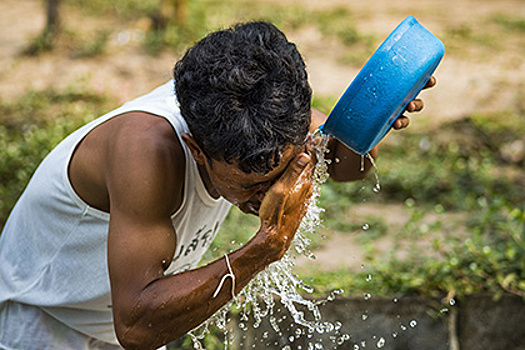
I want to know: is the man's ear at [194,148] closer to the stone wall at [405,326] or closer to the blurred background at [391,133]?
the blurred background at [391,133]

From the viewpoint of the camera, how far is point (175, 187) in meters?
2.01

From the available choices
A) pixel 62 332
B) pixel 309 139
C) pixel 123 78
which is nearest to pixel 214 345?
pixel 62 332

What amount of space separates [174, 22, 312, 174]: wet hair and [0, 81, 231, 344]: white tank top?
0.72ft

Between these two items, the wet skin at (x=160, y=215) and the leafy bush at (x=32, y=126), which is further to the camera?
the leafy bush at (x=32, y=126)

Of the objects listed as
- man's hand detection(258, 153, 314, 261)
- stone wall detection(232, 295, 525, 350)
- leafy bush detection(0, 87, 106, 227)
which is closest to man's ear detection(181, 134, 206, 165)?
man's hand detection(258, 153, 314, 261)

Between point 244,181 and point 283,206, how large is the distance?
0.13 m

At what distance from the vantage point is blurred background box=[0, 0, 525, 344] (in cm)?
390

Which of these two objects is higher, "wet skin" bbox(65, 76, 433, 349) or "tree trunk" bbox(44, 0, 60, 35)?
"wet skin" bbox(65, 76, 433, 349)

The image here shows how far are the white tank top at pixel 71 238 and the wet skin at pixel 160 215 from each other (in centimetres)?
9

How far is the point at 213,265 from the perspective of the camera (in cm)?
197

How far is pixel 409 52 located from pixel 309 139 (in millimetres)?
404

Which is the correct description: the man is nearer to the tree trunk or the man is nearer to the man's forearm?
the man's forearm

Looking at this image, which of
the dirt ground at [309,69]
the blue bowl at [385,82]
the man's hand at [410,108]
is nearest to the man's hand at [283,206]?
the blue bowl at [385,82]

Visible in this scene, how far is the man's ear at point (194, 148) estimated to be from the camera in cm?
197
